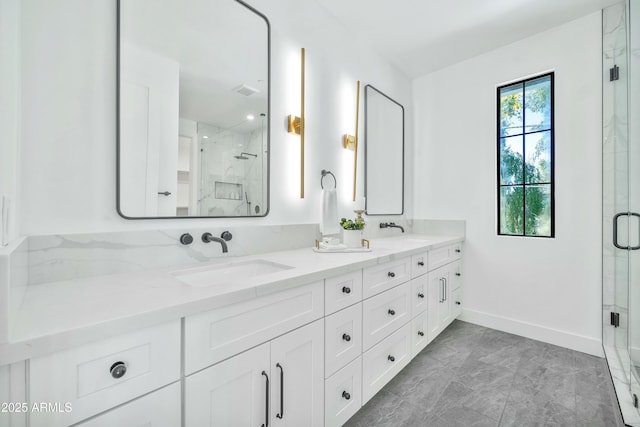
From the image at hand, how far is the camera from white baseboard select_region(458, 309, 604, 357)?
2.22 m

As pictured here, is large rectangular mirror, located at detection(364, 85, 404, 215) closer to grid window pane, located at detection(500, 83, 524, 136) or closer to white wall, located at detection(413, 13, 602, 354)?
white wall, located at detection(413, 13, 602, 354)

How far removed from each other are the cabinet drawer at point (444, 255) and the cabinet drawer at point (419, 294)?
164 mm

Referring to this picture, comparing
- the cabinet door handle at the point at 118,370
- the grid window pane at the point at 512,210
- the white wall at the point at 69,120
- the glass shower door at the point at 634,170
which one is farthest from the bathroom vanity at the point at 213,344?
the grid window pane at the point at 512,210

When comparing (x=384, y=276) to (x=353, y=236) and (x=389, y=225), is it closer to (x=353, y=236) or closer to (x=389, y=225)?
(x=353, y=236)

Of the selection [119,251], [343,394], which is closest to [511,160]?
[343,394]

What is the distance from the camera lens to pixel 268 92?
1774mm

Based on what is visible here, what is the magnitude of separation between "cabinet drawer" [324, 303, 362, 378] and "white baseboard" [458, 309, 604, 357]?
189cm

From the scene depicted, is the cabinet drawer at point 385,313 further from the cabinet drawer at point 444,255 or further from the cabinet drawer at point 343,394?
the cabinet drawer at point 444,255

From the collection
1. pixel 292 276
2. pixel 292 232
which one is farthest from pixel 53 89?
pixel 292 232

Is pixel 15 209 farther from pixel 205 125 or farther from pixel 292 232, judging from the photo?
pixel 292 232

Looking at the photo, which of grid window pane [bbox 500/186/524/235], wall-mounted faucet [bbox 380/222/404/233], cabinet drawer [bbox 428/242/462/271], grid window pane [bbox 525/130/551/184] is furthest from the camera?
wall-mounted faucet [bbox 380/222/404/233]

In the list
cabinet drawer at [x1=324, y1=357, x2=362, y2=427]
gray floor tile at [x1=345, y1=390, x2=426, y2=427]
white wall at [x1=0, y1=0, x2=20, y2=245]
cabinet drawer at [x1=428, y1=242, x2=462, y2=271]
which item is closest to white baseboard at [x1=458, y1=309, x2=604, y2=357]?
cabinet drawer at [x1=428, y1=242, x2=462, y2=271]

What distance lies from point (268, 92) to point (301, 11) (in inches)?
28.9

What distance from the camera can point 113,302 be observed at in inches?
31.9
